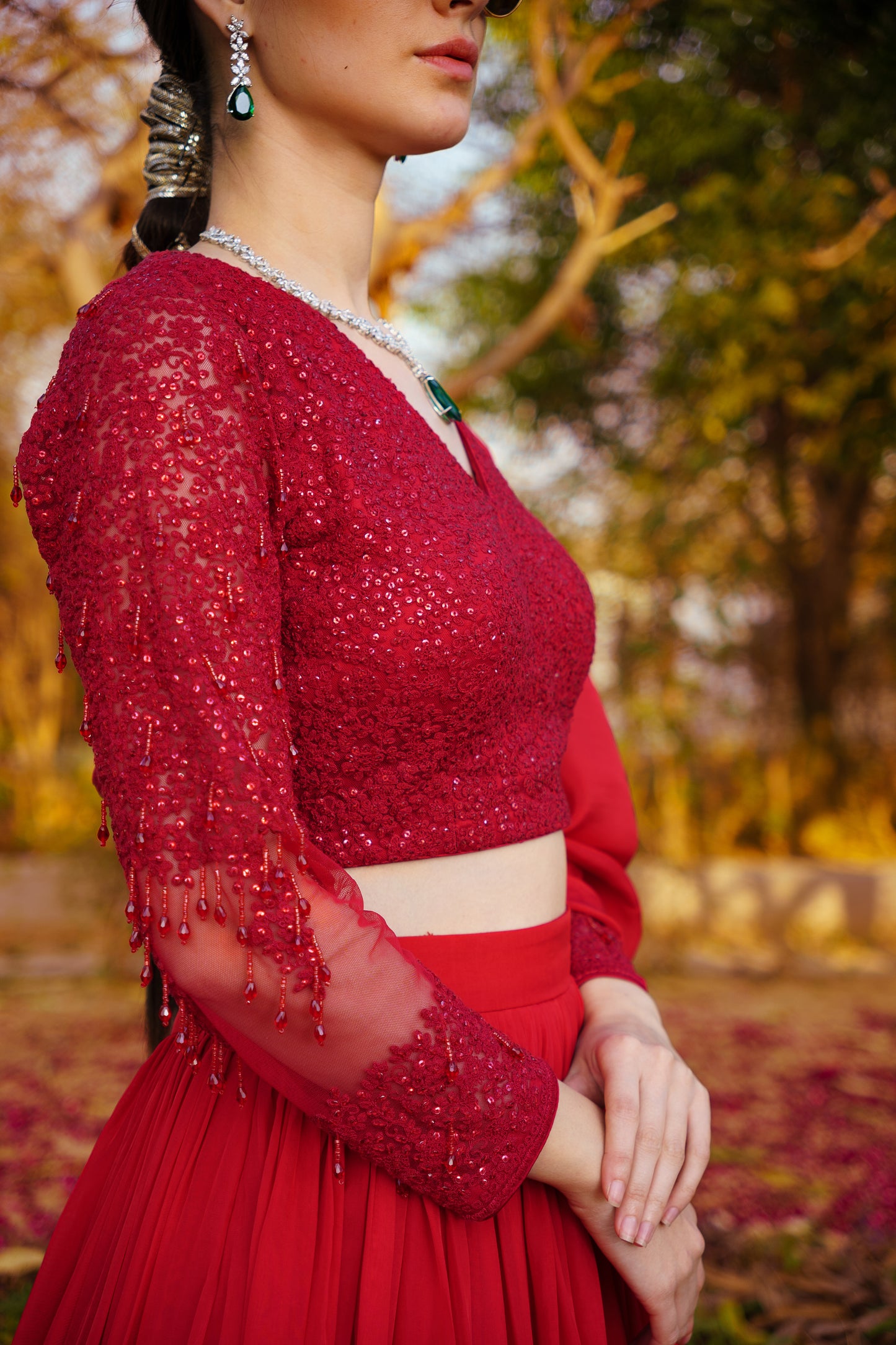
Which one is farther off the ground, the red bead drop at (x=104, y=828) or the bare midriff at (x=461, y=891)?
the red bead drop at (x=104, y=828)

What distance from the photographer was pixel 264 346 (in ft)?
3.27

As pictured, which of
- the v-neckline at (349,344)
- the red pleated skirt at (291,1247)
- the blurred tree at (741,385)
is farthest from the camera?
the blurred tree at (741,385)

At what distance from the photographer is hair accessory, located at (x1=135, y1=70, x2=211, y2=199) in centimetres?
127

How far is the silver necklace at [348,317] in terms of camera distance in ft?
3.71

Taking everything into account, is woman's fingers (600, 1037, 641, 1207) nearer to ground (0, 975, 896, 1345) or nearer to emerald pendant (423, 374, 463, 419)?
emerald pendant (423, 374, 463, 419)

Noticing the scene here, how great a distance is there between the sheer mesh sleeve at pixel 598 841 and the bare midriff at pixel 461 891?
184 mm

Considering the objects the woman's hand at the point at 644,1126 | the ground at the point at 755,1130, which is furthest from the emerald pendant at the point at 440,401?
the ground at the point at 755,1130

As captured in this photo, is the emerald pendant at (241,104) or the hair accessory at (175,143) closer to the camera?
the emerald pendant at (241,104)

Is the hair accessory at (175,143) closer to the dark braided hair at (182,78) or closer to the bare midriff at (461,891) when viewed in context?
the dark braided hair at (182,78)

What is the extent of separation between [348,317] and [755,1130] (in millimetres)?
3283

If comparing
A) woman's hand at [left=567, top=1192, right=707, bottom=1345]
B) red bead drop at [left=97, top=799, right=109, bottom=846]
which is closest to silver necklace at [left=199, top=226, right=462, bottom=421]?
red bead drop at [left=97, top=799, right=109, bottom=846]

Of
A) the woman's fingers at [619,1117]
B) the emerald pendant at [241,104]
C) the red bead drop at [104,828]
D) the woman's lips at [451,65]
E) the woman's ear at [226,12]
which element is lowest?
the woman's fingers at [619,1117]

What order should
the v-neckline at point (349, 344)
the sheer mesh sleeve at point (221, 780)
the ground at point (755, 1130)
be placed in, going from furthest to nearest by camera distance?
the ground at point (755, 1130)
the v-neckline at point (349, 344)
the sheer mesh sleeve at point (221, 780)

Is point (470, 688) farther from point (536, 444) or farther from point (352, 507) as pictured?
point (536, 444)
